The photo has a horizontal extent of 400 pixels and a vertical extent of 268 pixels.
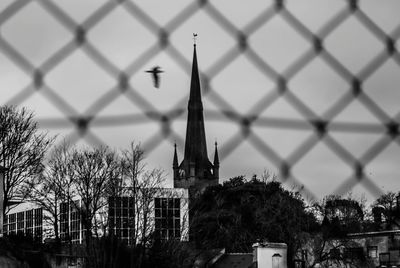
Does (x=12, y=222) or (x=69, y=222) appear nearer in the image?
(x=69, y=222)

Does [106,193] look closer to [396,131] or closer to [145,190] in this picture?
[145,190]

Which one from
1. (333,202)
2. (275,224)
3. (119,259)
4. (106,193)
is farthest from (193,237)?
(333,202)

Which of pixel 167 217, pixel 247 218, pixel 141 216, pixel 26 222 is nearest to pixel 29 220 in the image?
pixel 26 222

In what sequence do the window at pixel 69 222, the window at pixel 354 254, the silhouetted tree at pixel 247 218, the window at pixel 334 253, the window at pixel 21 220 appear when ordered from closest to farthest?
the window at pixel 354 254 < the window at pixel 334 253 < the silhouetted tree at pixel 247 218 < the window at pixel 69 222 < the window at pixel 21 220

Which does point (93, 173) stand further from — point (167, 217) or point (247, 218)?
point (247, 218)

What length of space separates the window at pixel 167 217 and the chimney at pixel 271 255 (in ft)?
12.2

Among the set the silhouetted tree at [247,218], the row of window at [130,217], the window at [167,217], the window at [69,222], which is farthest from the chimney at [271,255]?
the window at [69,222]

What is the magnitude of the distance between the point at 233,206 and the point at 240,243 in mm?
2165

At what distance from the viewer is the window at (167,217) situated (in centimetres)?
2847

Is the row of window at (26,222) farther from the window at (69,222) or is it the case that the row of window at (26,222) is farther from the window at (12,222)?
the window at (69,222)

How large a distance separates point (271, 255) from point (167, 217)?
4771 mm

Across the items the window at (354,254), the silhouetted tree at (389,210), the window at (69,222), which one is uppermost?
the window at (69,222)

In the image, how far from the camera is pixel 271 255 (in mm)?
25141

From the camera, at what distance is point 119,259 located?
21.8 metres
